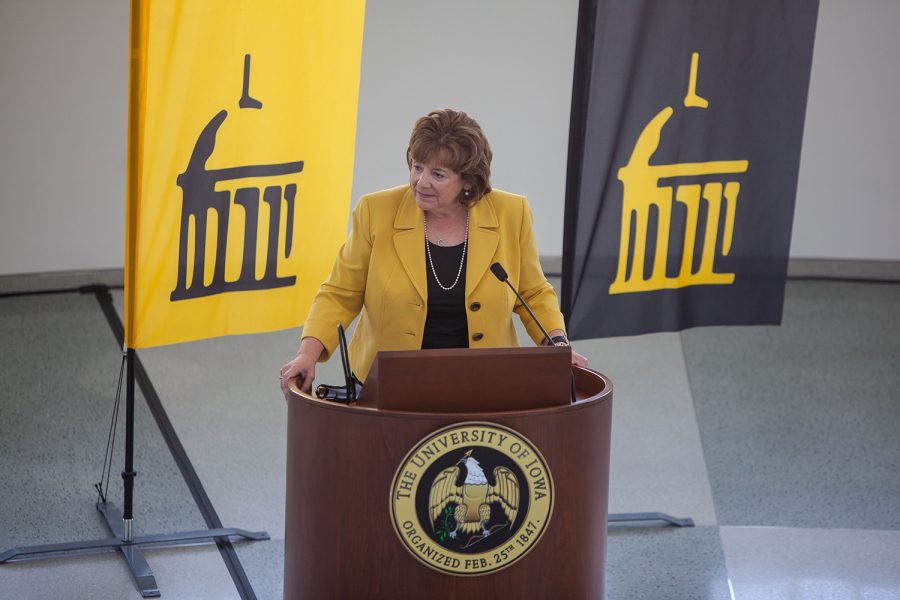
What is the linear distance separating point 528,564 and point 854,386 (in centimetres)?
345

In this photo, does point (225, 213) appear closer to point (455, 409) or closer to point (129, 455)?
point (129, 455)

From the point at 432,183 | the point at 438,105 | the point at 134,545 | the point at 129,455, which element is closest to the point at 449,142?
the point at 432,183

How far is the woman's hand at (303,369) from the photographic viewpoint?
276 centimetres

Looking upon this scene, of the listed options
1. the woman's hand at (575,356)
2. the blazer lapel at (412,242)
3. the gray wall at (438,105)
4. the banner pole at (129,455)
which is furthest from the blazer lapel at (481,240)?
the gray wall at (438,105)

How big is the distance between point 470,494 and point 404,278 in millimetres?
712

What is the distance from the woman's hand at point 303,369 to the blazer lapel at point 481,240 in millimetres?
401

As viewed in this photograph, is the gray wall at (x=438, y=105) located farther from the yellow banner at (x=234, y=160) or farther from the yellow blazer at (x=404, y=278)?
the yellow blazer at (x=404, y=278)

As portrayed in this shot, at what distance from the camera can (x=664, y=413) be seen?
5141 millimetres

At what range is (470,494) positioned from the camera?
2.41 meters

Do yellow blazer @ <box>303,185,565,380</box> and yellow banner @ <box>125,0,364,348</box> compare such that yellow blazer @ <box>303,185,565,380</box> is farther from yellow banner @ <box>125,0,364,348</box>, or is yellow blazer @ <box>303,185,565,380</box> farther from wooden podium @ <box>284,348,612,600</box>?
yellow banner @ <box>125,0,364,348</box>

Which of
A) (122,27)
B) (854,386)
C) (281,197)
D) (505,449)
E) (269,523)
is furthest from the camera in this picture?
(122,27)

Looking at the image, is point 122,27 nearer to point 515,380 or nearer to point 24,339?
point 24,339

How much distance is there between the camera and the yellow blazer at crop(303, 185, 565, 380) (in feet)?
9.68

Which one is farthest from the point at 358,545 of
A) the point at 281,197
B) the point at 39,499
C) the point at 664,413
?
the point at 664,413
